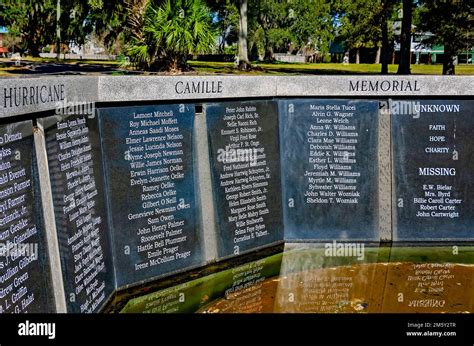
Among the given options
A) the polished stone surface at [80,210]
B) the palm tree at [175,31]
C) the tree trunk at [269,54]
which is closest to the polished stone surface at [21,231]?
the polished stone surface at [80,210]

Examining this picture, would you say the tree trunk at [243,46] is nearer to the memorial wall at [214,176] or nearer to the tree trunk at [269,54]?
the memorial wall at [214,176]

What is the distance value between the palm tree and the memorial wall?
4.35m

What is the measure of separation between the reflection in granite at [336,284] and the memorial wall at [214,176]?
0.22 ft

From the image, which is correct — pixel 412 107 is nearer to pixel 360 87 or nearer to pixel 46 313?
pixel 360 87

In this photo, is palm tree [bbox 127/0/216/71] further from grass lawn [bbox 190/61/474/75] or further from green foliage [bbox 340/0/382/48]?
green foliage [bbox 340/0/382/48]

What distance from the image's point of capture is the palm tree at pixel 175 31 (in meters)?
12.1

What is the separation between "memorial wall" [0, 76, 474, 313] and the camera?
5262mm

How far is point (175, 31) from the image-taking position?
40.4ft

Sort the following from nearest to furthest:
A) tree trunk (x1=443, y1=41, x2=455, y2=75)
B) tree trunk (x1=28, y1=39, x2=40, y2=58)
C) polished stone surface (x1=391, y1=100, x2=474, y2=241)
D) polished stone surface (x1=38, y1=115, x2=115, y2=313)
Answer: polished stone surface (x1=38, y1=115, x2=115, y2=313) → polished stone surface (x1=391, y1=100, x2=474, y2=241) → tree trunk (x1=443, y1=41, x2=455, y2=75) → tree trunk (x1=28, y1=39, x2=40, y2=58)

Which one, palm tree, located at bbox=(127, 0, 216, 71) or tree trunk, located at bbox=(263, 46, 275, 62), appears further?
tree trunk, located at bbox=(263, 46, 275, 62)

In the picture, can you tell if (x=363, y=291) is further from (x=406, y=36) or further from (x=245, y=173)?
(x=406, y=36)

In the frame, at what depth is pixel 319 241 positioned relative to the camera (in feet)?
28.1

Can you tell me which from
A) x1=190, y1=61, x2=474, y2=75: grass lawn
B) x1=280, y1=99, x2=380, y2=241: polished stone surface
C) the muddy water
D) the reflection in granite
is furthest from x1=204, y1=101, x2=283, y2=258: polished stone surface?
x1=190, y1=61, x2=474, y2=75: grass lawn

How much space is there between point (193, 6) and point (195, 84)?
4.95 m
